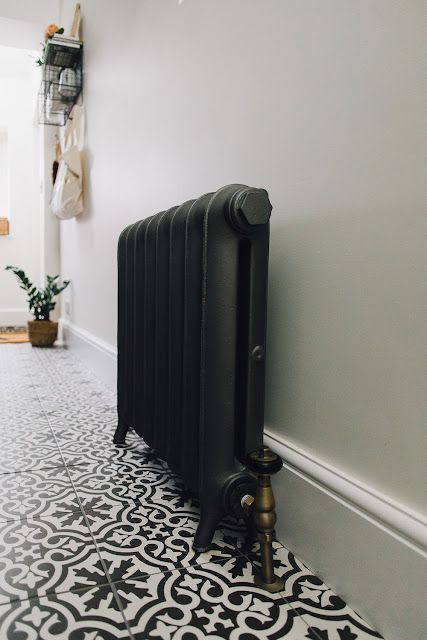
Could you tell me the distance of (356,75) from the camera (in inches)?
30.3

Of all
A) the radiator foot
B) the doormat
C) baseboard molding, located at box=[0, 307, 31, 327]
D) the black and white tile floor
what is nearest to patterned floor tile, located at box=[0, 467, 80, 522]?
the black and white tile floor

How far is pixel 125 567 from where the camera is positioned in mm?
847

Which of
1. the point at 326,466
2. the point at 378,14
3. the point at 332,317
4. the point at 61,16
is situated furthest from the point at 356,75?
the point at 61,16

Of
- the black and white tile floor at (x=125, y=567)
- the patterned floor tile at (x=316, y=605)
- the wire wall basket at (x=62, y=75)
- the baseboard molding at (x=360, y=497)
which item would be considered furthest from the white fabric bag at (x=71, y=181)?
the patterned floor tile at (x=316, y=605)

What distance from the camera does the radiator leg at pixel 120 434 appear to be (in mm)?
1458

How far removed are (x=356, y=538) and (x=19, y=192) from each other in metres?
4.94

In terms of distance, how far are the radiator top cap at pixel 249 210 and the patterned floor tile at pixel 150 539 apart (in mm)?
569

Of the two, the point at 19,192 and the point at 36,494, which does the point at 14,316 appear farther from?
the point at 36,494

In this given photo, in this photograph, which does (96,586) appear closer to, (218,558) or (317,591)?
(218,558)

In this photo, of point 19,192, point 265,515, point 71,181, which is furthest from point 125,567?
point 19,192

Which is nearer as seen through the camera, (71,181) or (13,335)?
(71,181)

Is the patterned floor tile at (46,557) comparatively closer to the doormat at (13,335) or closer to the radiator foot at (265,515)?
the radiator foot at (265,515)

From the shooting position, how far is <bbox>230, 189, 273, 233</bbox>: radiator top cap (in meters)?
0.81

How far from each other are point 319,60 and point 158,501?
3.02 feet
